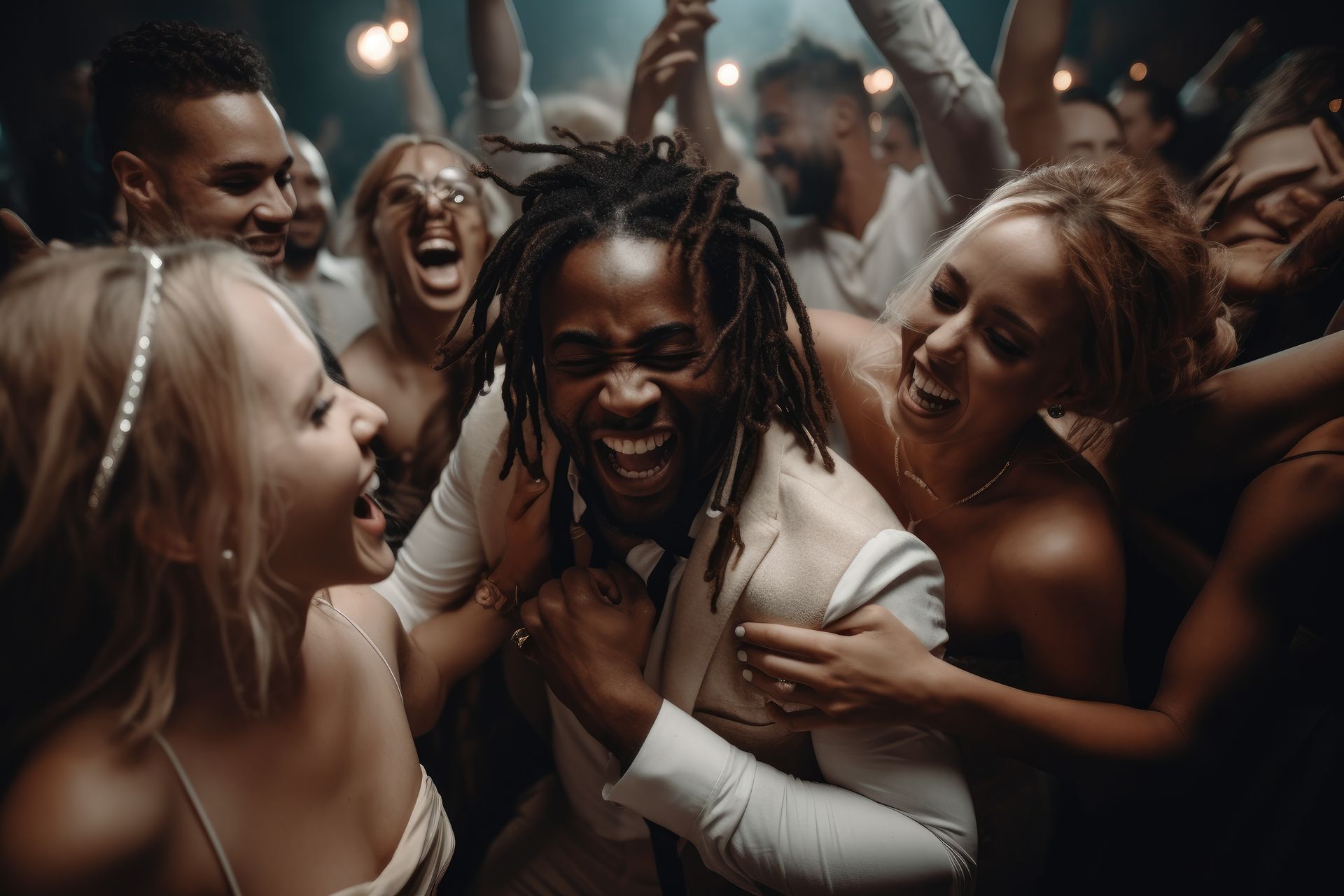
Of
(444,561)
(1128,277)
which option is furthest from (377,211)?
(1128,277)

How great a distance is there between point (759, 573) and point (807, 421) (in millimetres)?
277

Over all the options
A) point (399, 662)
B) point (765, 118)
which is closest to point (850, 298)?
point (765, 118)

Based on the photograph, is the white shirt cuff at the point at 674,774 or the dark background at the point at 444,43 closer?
the white shirt cuff at the point at 674,774

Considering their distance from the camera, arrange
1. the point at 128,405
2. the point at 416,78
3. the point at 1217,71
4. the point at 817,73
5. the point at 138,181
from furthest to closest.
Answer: the point at 416,78 → the point at 817,73 → the point at 1217,71 → the point at 138,181 → the point at 128,405

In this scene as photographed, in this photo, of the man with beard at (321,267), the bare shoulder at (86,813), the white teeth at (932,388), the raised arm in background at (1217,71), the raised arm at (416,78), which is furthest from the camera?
the man with beard at (321,267)

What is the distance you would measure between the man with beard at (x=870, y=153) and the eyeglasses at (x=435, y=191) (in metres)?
0.75

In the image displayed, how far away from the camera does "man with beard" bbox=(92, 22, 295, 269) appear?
136cm

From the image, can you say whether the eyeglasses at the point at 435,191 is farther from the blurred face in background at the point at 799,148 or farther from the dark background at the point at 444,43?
the blurred face in background at the point at 799,148

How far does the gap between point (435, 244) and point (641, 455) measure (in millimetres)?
1003

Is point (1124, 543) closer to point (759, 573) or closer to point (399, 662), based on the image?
point (759, 573)

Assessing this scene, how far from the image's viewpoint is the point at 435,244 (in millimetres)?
1779

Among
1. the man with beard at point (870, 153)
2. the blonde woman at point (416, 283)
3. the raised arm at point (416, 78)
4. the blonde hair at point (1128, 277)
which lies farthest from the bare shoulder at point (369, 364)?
the blonde hair at point (1128, 277)

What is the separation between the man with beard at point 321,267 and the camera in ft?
6.42

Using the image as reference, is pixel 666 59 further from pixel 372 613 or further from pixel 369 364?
pixel 372 613
